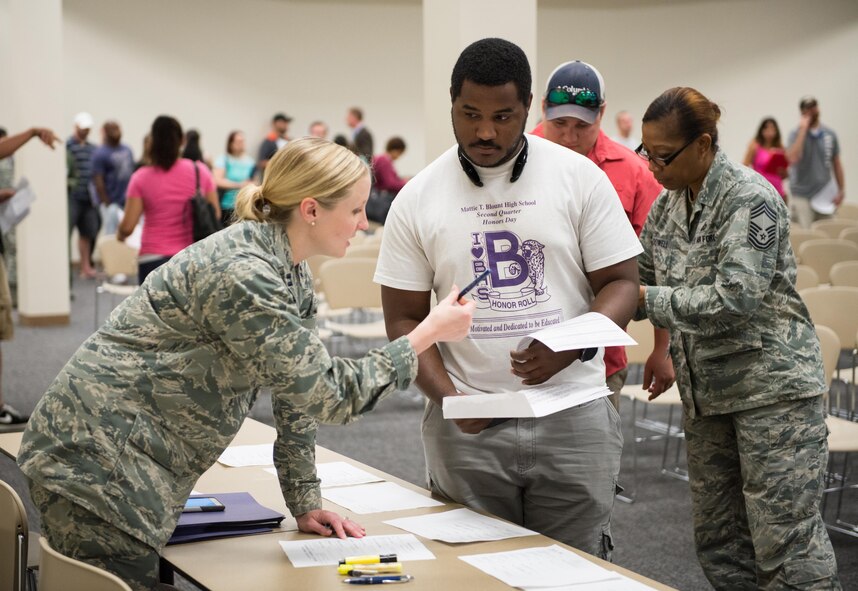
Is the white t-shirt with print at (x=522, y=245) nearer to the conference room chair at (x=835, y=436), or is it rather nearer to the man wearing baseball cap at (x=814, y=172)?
the conference room chair at (x=835, y=436)

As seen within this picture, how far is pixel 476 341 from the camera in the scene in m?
2.36

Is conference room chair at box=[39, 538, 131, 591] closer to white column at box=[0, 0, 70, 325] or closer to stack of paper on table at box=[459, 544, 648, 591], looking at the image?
stack of paper on table at box=[459, 544, 648, 591]

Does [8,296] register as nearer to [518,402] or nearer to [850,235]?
[518,402]

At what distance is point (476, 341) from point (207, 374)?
0.67 m

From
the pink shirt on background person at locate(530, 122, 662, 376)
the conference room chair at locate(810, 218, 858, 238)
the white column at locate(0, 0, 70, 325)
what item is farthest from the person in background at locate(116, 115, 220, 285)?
the conference room chair at locate(810, 218, 858, 238)

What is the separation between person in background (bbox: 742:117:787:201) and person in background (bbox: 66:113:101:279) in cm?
720

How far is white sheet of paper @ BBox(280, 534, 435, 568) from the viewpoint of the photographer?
2053 mm

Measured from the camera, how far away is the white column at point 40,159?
343 inches

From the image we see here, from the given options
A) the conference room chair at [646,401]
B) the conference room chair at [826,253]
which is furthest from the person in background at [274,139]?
the conference room chair at [646,401]

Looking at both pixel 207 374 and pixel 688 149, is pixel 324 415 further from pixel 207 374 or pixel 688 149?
pixel 688 149

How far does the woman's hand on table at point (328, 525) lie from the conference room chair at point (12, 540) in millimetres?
561

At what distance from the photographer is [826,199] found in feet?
37.9

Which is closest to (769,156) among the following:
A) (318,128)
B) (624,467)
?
(624,467)

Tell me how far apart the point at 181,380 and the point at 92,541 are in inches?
13.4
